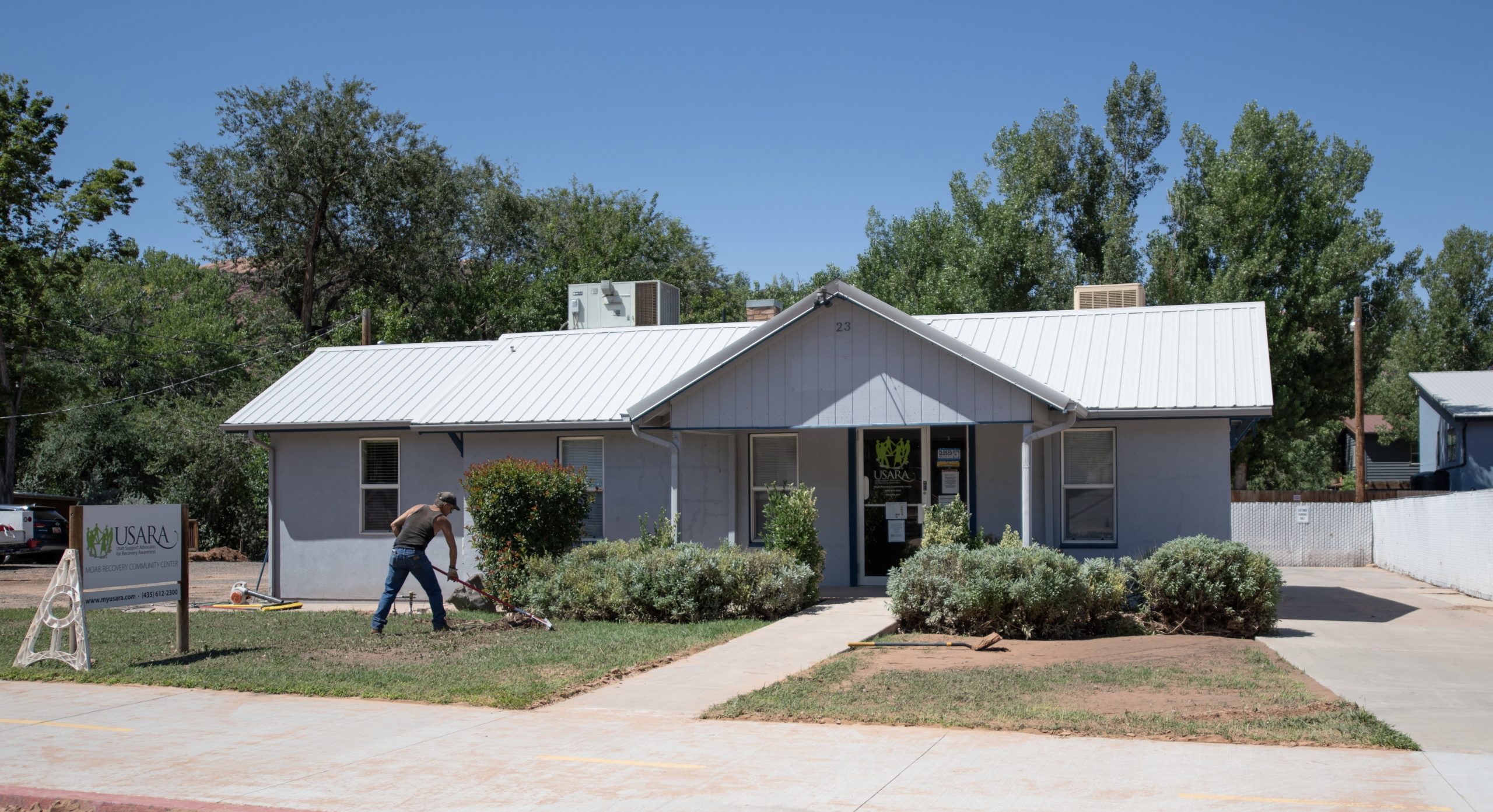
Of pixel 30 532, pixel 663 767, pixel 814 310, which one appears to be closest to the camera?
pixel 663 767

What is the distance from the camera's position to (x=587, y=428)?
17875 mm

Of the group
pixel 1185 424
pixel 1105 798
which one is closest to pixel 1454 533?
pixel 1185 424

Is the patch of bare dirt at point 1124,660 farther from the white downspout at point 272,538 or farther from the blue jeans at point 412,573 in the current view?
the white downspout at point 272,538

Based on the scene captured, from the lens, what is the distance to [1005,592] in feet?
42.3

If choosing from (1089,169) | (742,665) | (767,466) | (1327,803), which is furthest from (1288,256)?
(1327,803)

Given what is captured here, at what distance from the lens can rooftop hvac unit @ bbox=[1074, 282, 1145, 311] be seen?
19.5 meters

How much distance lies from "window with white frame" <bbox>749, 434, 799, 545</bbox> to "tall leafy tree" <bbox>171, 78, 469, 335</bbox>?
26.1 m

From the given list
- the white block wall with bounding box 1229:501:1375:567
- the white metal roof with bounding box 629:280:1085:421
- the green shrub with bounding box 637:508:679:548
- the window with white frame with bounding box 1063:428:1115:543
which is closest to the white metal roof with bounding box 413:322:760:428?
the white metal roof with bounding box 629:280:1085:421

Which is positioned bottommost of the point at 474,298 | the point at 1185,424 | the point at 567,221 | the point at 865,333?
the point at 1185,424

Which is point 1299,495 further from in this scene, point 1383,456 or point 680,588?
point 1383,456

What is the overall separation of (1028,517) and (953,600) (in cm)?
205

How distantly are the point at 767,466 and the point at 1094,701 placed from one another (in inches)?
352

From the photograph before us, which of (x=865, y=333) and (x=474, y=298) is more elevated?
(x=474, y=298)

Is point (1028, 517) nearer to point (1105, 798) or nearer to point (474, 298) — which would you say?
point (1105, 798)
